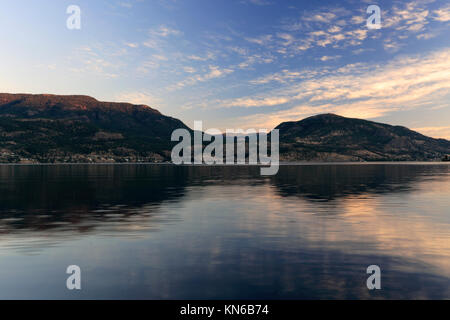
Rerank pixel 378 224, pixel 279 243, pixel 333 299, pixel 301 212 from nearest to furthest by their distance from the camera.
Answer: pixel 333 299 → pixel 279 243 → pixel 378 224 → pixel 301 212

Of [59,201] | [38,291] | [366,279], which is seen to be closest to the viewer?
[38,291]

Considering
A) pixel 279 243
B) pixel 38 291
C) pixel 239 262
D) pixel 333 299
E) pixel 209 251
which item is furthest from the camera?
pixel 279 243

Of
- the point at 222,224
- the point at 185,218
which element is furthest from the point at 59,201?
the point at 222,224

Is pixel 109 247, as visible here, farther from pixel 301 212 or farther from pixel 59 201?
pixel 59 201

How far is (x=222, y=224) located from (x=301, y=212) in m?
11.6

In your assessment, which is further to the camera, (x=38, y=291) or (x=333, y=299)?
(x=38, y=291)

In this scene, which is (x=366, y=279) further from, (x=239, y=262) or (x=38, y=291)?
(x=38, y=291)

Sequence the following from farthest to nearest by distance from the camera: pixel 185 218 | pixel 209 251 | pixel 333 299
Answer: pixel 185 218 → pixel 209 251 → pixel 333 299

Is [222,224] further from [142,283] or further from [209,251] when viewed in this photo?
[142,283]

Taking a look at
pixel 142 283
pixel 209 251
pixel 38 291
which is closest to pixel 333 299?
pixel 142 283

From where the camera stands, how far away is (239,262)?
2091cm

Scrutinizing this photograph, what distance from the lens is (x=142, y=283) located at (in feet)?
56.0
